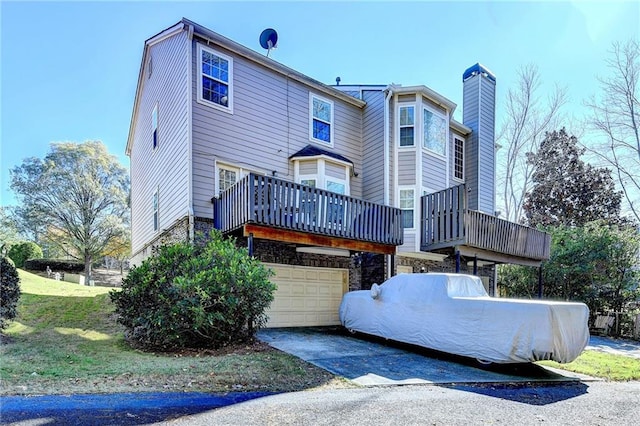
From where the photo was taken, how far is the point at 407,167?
1333 centimetres

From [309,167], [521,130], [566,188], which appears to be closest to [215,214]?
[309,167]

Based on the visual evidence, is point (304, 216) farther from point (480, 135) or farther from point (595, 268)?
point (595, 268)

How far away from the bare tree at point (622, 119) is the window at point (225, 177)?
20.2 meters

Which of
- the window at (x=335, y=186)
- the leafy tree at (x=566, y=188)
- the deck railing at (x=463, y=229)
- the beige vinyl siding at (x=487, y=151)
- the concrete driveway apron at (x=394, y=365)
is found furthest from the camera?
the leafy tree at (x=566, y=188)

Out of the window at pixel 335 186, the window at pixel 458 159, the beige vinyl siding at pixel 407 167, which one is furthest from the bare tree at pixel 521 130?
the window at pixel 335 186

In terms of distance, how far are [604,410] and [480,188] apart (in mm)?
11711

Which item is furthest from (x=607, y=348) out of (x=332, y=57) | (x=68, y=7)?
(x=68, y=7)

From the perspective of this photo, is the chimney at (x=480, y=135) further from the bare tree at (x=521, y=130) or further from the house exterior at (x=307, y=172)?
the bare tree at (x=521, y=130)

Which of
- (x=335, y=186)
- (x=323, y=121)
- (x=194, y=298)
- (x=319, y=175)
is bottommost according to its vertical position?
(x=194, y=298)

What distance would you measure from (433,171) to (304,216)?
6.33 metres

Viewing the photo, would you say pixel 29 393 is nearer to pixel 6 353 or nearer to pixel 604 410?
pixel 6 353

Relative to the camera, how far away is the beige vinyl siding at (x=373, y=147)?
1346 cm

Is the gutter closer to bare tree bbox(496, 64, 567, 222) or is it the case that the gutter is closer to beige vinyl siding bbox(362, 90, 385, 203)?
beige vinyl siding bbox(362, 90, 385, 203)

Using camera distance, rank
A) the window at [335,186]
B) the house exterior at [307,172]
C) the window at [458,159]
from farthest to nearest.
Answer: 1. the window at [458,159]
2. the window at [335,186]
3. the house exterior at [307,172]
